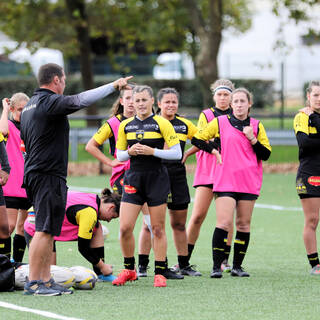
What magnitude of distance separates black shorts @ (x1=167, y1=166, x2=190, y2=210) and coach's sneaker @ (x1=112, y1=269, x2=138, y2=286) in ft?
3.09

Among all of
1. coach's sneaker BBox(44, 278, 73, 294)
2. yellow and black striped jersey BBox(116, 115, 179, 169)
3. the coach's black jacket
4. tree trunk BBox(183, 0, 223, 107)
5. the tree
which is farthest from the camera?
the tree

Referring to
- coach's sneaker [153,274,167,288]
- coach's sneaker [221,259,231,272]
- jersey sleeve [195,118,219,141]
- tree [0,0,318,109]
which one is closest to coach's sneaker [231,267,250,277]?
coach's sneaker [221,259,231,272]

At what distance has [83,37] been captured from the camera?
26250 millimetres

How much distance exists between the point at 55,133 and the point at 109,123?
165cm

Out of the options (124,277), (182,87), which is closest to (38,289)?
(124,277)

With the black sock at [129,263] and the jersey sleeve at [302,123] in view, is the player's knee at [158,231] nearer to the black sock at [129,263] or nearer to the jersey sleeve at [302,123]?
the black sock at [129,263]

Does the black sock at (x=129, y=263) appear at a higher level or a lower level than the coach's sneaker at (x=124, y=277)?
higher

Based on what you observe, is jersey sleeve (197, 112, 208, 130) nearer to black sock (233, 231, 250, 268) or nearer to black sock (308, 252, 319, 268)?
black sock (233, 231, 250, 268)

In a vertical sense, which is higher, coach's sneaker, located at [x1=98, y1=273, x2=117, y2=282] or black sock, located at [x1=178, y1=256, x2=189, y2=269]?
black sock, located at [x1=178, y1=256, x2=189, y2=269]

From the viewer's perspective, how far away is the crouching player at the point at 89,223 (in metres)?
7.82

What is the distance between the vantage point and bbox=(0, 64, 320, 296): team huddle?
720 cm

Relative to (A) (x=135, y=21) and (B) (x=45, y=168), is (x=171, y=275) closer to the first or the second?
(B) (x=45, y=168)

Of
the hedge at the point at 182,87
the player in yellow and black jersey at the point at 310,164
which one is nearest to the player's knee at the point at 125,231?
the player in yellow and black jersey at the point at 310,164

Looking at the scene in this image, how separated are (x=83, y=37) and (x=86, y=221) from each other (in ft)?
62.7
